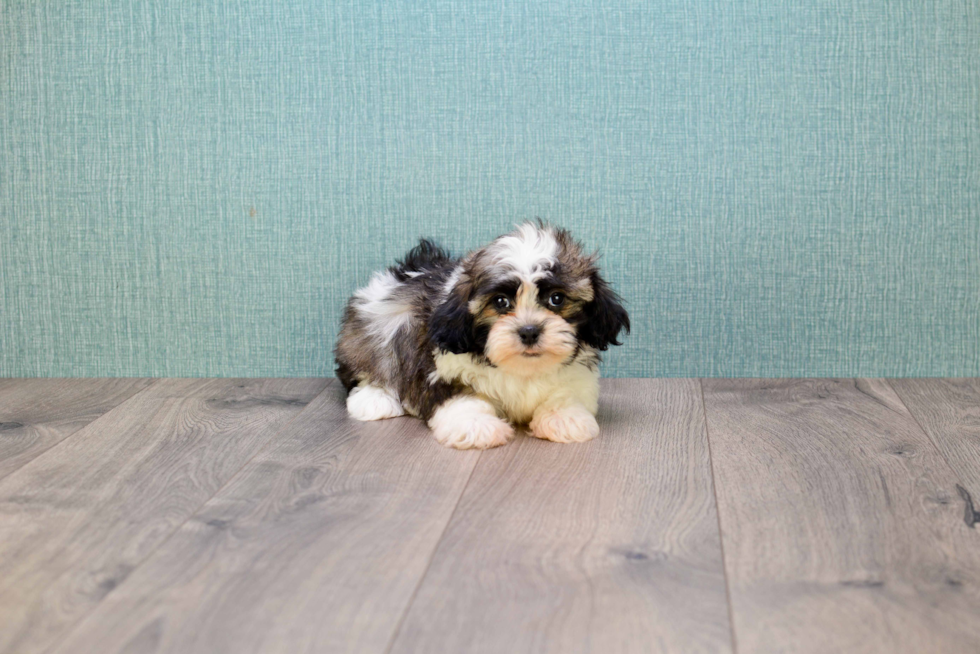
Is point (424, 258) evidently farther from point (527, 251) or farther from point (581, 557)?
point (581, 557)

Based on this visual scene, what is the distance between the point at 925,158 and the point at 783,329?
0.62 meters

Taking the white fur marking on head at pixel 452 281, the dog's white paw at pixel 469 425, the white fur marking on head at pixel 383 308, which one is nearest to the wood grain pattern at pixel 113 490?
the white fur marking on head at pixel 383 308

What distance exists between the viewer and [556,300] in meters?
2.01

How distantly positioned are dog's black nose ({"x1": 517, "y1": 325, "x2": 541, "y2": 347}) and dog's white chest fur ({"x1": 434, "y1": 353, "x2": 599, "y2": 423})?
17 cm

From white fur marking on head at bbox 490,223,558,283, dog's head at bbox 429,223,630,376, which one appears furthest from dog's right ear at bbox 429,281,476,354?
white fur marking on head at bbox 490,223,558,283

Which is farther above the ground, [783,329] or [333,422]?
[783,329]

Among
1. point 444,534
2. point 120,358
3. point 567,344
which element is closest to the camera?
point 444,534

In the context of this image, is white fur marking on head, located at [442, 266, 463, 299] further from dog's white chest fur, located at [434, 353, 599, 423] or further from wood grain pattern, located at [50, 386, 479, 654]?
wood grain pattern, located at [50, 386, 479, 654]

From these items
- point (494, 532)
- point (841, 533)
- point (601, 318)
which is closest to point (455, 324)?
point (601, 318)

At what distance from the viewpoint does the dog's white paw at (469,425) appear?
2.02 meters

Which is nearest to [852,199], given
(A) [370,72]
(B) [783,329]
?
(B) [783,329]

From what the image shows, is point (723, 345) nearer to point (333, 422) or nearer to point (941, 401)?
point (941, 401)

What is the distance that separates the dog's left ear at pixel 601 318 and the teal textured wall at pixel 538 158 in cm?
60

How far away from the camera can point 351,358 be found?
2426mm
